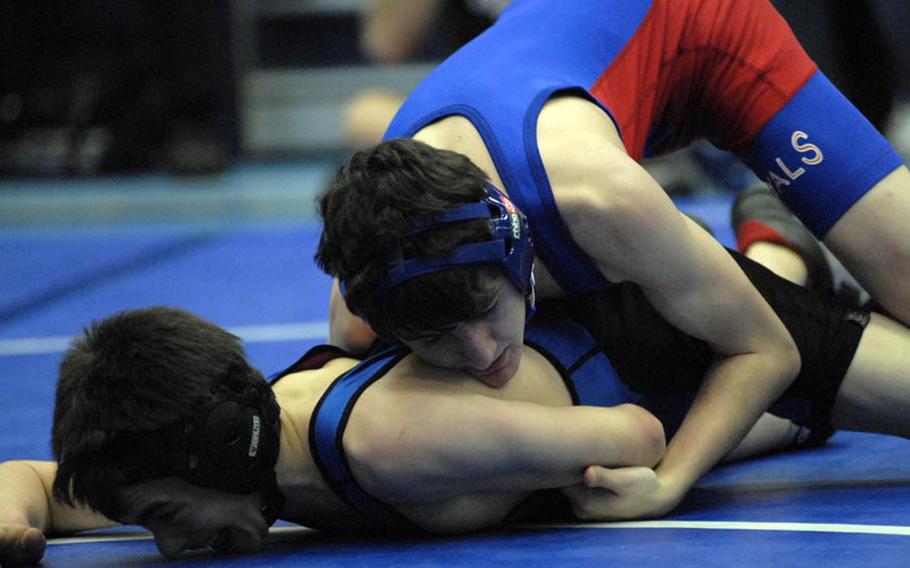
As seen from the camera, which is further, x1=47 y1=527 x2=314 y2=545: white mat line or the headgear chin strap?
x1=47 y1=527 x2=314 y2=545: white mat line

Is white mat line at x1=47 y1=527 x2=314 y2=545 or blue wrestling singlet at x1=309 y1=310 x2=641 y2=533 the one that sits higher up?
blue wrestling singlet at x1=309 y1=310 x2=641 y2=533

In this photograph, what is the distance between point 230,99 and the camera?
36.1ft

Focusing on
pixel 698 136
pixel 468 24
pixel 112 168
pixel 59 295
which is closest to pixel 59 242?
pixel 59 295

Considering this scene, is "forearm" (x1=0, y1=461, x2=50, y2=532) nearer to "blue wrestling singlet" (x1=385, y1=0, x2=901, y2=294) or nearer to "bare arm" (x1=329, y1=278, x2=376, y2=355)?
"bare arm" (x1=329, y1=278, x2=376, y2=355)

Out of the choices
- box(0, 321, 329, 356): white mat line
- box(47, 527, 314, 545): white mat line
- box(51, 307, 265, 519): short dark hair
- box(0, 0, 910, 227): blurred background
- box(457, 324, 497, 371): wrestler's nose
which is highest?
box(457, 324, 497, 371): wrestler's nose

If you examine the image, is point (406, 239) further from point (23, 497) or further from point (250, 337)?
point (250, 337)

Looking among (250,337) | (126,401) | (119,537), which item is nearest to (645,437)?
(126,401)

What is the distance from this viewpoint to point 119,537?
2.91 metres

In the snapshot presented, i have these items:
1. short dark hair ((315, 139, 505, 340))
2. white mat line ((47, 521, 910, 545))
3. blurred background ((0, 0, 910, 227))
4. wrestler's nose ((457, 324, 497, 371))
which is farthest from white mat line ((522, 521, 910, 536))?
blurred background ((0, 0, 910, 227))

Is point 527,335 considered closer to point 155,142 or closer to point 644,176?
point 644,176

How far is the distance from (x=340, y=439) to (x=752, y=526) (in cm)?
→ 68

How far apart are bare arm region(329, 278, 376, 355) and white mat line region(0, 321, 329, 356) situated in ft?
5.45

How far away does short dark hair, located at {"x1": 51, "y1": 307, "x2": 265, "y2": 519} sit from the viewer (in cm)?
244

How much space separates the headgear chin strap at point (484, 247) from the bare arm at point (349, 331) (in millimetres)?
571
